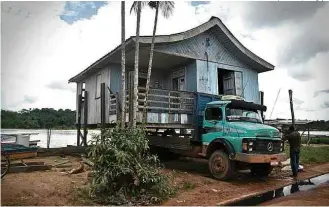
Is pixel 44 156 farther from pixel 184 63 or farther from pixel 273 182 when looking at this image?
pixel 273 182

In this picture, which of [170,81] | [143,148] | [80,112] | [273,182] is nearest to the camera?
[143,148]

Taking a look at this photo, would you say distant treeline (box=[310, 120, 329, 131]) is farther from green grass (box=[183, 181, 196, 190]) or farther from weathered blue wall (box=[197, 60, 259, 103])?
green grass (box=[183, 181, 196, 190])

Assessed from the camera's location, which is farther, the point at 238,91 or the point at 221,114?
the point at 238,91

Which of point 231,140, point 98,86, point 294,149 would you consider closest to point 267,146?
point 231,140

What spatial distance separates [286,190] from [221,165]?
7.19 feet

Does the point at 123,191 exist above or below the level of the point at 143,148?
below

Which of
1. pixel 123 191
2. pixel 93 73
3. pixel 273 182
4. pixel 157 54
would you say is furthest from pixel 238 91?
pixel 123 191

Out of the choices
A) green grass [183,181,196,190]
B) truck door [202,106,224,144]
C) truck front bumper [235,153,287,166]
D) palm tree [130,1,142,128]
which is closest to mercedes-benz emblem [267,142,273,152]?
truck front bumper [235,153,287,166]

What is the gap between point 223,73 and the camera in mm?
17297

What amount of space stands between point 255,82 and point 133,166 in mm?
11867

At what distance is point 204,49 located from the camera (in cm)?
1528

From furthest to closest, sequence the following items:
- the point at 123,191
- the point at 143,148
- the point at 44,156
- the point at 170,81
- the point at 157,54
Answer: the point at 170,81 < the point at 44,156 < the point at 157,54 < the point at 143,148 < the point at 123,191

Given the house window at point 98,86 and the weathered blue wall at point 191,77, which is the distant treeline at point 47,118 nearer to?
the house window at point 98,86

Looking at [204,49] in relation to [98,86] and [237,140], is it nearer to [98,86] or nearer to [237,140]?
[98,86]
